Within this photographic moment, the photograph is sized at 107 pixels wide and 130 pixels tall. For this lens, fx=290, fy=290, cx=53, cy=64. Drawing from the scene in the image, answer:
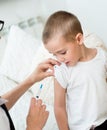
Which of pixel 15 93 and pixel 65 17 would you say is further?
pixel 15 93

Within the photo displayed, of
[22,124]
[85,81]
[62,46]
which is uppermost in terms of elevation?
[62,46]

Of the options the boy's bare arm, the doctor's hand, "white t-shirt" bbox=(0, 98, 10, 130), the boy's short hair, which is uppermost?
the boy's short hair

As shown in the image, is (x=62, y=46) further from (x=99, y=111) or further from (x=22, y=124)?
(x=22, y=124)

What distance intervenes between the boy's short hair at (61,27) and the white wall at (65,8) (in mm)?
1055

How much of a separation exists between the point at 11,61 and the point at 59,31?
1046mm

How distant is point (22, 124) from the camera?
1694 mm

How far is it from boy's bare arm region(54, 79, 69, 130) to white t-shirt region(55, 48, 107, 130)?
1.1 inches

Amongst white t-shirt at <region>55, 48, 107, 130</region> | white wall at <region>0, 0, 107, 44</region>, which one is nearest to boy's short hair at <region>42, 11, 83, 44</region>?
white t-shirt at <region>55, 48, 107, 130</region>

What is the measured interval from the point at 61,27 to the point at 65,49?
0.32 feet

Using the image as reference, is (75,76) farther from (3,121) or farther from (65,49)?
(3,121)

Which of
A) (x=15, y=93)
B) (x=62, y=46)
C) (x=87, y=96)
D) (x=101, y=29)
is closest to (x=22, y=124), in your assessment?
(x=15, y=93)

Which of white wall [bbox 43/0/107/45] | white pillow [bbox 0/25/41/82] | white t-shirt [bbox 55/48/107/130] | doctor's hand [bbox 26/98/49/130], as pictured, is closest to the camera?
doctor's hand [bbox 26/98/49/130]

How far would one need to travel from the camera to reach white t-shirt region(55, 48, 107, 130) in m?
1.33

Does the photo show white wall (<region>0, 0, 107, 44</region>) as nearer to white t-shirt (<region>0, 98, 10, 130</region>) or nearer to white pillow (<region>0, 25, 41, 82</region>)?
white pillow (<region>0, 25, 41, 82</region>)
